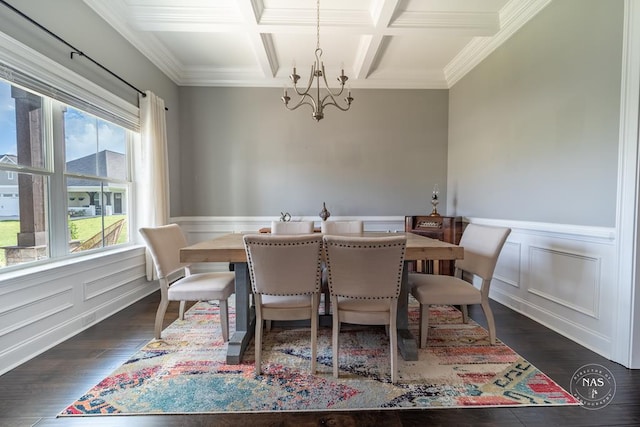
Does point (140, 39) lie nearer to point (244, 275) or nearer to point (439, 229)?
point (244, 275)

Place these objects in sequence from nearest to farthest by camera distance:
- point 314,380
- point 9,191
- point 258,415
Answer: point 258,415 < point 314,380 < point 9,191

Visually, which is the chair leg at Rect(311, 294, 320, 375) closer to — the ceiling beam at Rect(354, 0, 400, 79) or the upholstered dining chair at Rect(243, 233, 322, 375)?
the upholstered dining chair at Rect(243, 233, 322, 375)

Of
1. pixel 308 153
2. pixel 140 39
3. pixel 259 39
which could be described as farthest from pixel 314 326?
pixel 140 39

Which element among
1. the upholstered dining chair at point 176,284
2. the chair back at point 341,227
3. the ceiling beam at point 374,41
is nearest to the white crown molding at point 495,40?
the ceiling beam at point 374,41

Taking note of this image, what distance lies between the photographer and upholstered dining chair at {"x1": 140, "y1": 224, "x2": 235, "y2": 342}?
2002mm

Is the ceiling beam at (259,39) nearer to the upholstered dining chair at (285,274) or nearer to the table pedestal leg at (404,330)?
the upholstered dining chair at (285,274)

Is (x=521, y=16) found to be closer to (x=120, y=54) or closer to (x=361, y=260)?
(x=361, y=260)

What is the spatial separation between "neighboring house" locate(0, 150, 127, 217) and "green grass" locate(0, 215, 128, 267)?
57 millimetres

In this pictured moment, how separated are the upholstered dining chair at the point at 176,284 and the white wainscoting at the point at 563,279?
270cm

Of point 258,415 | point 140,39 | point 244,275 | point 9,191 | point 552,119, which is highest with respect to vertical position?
point 140,39

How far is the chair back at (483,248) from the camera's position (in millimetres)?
1963

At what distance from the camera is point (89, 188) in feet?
8.23

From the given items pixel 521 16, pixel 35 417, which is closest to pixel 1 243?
pixel 35 417

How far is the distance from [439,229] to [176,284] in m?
3.03
